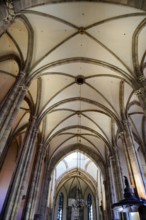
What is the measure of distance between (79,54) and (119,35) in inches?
103

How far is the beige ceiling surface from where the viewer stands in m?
8.78

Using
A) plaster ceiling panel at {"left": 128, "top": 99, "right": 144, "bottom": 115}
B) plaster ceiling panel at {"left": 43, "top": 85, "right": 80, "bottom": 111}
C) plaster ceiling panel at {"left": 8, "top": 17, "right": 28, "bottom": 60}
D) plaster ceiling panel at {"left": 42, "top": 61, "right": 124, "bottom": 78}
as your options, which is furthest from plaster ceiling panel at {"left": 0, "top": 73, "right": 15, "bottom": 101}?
plaster ceiling panel at {"left": 128, "top": 99, "right": 144, "bottom": 115}

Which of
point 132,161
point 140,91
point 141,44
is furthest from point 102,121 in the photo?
point 141,44

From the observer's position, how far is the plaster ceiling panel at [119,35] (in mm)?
8914

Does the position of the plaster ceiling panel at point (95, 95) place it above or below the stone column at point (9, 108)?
above

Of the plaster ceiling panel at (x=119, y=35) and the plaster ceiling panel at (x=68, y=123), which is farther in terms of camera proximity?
the plaster ceiling panel at (x=68, y=123)

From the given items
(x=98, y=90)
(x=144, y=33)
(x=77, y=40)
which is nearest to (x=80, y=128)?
(x=98, y=90)

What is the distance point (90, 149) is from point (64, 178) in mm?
8799

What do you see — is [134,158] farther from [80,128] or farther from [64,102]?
[80,128]

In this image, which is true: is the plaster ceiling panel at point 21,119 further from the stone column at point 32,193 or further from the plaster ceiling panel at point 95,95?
the plaster ceiling panel at point 95,95

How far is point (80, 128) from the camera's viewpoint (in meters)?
17.4

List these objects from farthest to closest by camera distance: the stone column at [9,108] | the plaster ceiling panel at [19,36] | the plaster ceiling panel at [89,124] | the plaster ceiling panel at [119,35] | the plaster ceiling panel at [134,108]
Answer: the plaster ceiling panel at [89,124] < the plaster ceiling panel at [134,108] < the plaster ceiling panel at [19,36] < the plaster ceiling panel at [119,35] < the stone column at [9,108]

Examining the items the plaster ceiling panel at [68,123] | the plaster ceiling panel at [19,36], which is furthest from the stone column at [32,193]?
the plaster ceiling panel at [19,36]

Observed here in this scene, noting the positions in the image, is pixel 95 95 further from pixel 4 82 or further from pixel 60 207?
pixel 60 207
